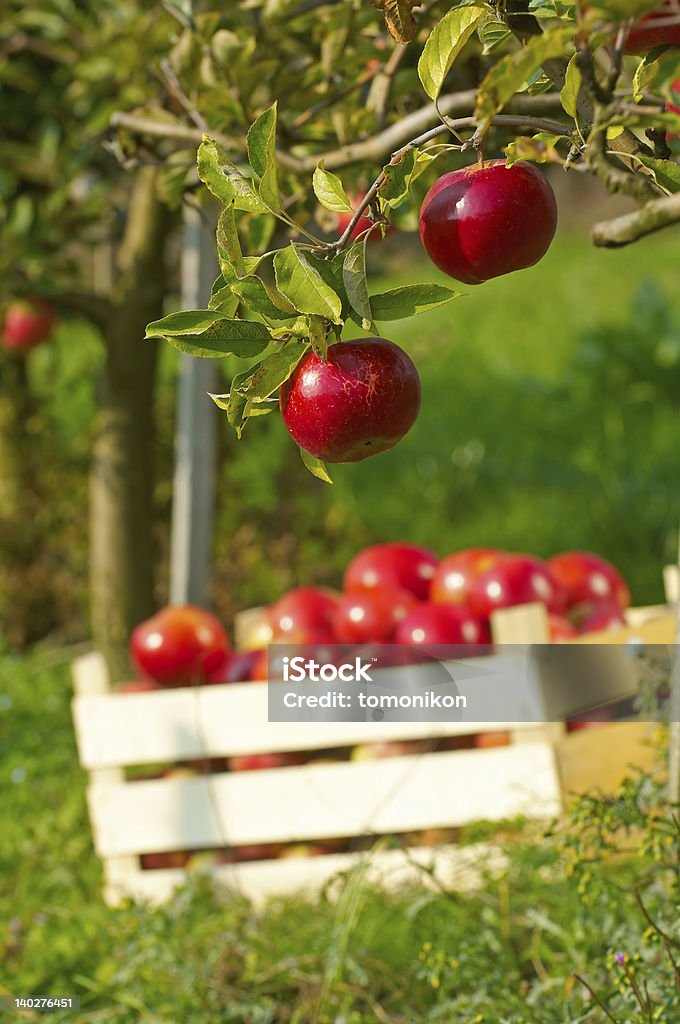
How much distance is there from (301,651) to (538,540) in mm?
1842

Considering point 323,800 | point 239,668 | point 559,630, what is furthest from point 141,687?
point 559,630

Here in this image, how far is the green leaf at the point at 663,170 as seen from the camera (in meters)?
0.87

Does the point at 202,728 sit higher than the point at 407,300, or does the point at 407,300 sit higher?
the point at 407,300

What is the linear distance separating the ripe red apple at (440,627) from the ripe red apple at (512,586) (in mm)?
72

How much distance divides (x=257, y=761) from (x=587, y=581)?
0.79 meters

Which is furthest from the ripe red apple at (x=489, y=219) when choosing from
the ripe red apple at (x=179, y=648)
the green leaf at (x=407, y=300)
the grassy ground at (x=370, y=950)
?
the ripe red apple at (x=179, y=648)

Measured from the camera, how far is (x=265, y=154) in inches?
34.4

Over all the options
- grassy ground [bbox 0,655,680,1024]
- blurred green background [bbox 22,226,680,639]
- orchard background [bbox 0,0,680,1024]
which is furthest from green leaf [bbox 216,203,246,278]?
blurred green background [bbox 22,226,680,639]

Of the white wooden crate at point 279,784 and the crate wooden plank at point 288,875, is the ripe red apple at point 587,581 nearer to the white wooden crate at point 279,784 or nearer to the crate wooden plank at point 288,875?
the white wooden crate at point 279,784

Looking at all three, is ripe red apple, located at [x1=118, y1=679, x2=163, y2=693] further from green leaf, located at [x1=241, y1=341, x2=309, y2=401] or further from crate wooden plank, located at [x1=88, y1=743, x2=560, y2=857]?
green leaf, located at [x1=241, y1=341, x2=309, y2=401]

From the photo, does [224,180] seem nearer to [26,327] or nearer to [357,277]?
[357,277]

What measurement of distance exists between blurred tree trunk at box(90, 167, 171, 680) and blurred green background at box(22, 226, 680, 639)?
0.84 ft

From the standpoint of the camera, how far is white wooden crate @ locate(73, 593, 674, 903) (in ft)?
6.02

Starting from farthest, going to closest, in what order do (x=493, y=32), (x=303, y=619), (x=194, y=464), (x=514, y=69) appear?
(x=194, y=464) → (x=303, y=619) → (x=493, y=32) → (x=514, y=69)
